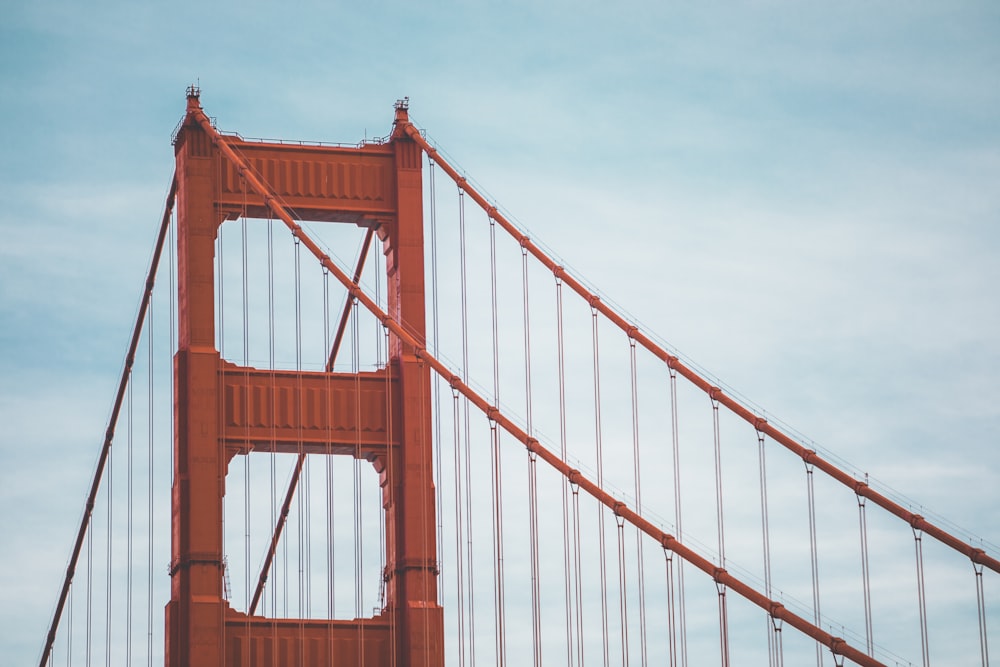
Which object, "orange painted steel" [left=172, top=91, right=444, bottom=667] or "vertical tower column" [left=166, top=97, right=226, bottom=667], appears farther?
"orange painted steel" [left=172, top=91, right=444, bottom=667]

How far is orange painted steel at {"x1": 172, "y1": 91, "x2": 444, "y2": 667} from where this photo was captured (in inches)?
2456

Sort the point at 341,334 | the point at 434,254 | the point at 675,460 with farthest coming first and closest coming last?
the point at 341,334, the point at 434,254, the point at 675,460

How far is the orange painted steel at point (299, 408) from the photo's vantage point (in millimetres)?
62375

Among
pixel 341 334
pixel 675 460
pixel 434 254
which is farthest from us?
pixel 341 334

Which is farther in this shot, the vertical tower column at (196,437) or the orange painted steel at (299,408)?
the orange painted steel at (299,408)

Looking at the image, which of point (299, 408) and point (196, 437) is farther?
point (299, 408)

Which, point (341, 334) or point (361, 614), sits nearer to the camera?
point (361, 614)

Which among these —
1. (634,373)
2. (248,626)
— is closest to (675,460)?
(634,373)

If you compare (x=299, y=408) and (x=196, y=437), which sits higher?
(x=299, y=408)

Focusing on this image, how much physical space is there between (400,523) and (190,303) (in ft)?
19.4

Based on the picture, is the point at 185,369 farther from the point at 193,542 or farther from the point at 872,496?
the point at 872,496

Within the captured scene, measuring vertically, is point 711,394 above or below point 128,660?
above

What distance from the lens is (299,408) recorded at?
6366 cm

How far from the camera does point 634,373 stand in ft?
211
